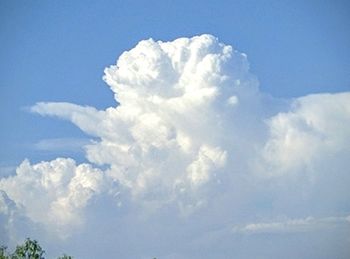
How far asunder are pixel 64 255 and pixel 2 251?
722 inches

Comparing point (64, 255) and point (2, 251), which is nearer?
point (2, 251)

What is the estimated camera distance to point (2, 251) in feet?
331

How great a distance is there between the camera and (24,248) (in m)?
97.7

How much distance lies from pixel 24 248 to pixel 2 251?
8.15 m

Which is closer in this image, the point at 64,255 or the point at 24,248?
Answer: the point at 24,248

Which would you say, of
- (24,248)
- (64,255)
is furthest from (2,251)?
(64,255)

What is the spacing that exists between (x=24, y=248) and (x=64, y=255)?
1758cm

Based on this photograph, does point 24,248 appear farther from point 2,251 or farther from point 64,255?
point 64,255
